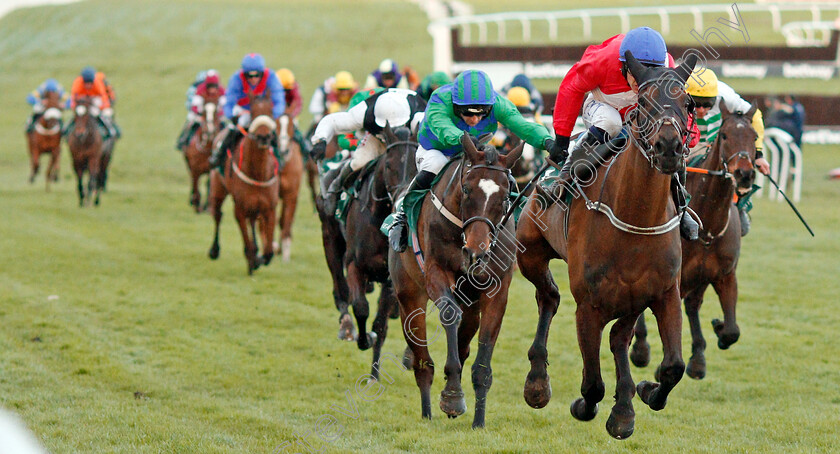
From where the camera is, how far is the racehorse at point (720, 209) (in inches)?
281

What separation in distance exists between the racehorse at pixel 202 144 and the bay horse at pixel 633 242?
1235 centimetres

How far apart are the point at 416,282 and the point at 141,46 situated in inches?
1807

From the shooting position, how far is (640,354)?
7.52 metres

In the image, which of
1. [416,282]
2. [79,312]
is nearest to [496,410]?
[416,282]

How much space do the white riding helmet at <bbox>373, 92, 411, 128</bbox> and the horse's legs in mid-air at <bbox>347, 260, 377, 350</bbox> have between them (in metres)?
1.19

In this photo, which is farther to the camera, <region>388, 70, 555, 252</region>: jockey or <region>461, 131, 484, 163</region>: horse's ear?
<region>388, 70, 555, 252</region>: jockey

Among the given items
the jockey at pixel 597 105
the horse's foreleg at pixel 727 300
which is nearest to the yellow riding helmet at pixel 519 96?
the horse's foreleg at pixel 727 300

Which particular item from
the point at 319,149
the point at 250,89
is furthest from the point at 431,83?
the point at 319,149

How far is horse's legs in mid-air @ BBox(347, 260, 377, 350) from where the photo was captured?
7.59 metres

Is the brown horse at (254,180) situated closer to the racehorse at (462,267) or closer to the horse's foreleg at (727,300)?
the racehorse at (462,267)

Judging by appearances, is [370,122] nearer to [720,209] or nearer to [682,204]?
[720,209]

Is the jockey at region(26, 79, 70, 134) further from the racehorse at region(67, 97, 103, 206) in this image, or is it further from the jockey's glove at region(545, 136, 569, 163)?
the jockey's glove at region(545, 136, 569, 163)

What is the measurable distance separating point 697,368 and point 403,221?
2.75 meters

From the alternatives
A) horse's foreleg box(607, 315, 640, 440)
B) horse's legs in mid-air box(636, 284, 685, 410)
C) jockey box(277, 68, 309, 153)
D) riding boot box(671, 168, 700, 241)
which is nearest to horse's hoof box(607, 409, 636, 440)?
horse's foreleg box(607, 315, 640, 440)
